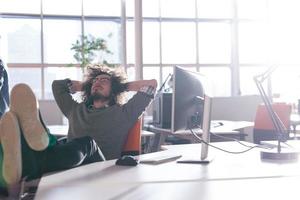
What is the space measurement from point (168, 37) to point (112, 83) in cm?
520

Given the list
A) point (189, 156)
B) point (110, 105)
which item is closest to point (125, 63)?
point (110, 105)

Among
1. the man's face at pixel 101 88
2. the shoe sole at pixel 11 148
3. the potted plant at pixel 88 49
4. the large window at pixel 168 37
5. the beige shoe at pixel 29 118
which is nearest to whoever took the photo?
the shoe sole at pixel 11 148

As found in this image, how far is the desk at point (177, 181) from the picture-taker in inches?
46.4

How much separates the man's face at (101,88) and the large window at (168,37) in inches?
176

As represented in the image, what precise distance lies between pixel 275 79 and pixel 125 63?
2.98 metres

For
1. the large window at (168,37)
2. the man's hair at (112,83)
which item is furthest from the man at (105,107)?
the large window at (168,37)

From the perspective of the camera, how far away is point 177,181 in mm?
1373

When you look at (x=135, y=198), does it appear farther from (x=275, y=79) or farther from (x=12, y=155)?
(x=275, y=79)

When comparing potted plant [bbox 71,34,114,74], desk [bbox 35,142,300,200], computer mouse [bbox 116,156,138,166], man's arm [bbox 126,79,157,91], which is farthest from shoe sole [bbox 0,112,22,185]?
potted plant [bbox 71,34,114,74]

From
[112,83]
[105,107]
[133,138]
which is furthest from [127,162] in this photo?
[112,83]

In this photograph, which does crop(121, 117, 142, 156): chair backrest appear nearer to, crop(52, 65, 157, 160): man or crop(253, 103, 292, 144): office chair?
crop(52, 65, 157, 160): man

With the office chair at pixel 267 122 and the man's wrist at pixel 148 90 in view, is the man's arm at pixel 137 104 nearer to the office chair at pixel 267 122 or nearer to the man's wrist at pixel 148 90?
the man's wrist at pixel 148 90

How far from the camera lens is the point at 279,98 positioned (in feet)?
24.9

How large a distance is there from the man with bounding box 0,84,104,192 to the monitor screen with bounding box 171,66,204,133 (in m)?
0.45
